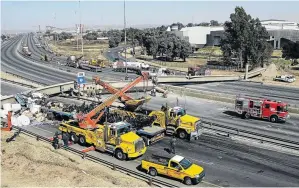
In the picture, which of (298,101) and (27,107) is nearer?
(27,107)

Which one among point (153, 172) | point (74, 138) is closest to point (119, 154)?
point (153, 172)

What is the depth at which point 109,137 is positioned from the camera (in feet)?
100

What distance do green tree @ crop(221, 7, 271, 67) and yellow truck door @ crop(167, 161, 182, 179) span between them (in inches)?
2695

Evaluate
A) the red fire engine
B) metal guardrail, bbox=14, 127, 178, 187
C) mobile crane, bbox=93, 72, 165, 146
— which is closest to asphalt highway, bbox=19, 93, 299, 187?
mobile crane, bbox=93, 72, 165, 146

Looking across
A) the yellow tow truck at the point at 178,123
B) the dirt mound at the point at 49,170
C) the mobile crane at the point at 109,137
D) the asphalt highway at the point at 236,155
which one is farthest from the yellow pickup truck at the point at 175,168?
the yellow tow truck at the point at 178,123

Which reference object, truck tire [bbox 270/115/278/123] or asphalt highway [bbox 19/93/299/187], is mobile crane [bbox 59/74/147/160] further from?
truck tire [bbox 270/115/278/123]

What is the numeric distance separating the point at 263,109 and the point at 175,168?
21462 mm

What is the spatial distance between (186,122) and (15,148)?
52.3 feet

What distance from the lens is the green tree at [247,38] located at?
290 feet

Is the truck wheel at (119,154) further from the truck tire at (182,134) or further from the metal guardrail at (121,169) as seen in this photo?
the truck tire at (182,134)

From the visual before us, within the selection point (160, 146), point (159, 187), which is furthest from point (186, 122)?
point (159, 187)

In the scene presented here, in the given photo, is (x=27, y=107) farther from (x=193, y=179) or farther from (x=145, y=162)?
(x=193, y=179)

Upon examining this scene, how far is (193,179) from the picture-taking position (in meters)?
24.8

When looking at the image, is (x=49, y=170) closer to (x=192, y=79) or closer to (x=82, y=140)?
(x=82, y=140)
